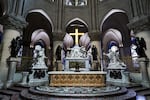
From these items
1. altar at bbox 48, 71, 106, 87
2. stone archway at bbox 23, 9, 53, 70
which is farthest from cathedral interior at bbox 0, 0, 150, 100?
stone archway at bbox 23, 9, 53, 70

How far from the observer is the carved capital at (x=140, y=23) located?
794 centimetres

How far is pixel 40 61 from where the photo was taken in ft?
28.8

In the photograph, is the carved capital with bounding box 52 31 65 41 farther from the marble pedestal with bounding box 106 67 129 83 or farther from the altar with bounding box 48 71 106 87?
the altar with bounding box 48 71 106 87

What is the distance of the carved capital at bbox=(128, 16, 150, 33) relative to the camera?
26.0 ft

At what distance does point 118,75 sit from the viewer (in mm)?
8500

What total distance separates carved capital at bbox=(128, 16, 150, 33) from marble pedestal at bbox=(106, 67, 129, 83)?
8.71ft

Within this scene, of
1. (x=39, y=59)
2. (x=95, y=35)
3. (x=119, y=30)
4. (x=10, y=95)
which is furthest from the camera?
(x=119, y=30)

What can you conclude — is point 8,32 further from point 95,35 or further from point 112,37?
point 112,37

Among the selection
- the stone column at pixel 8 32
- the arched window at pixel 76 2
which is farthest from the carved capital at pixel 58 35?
the stone column at pixel 8 32

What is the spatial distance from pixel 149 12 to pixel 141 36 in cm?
150

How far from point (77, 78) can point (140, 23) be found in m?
5.09

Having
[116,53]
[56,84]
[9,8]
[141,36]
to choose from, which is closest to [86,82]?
[56,84]

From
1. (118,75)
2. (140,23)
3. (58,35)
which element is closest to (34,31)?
(58,35)

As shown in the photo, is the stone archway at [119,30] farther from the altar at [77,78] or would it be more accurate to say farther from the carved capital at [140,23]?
the altar at [77,78]
